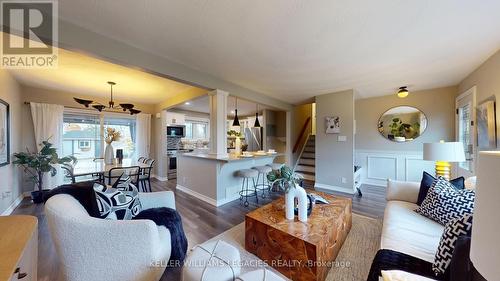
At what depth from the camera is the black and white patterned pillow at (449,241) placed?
991 mm

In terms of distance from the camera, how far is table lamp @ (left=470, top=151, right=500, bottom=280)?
16.1 inches

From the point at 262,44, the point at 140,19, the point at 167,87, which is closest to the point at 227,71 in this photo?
the point at 262,44

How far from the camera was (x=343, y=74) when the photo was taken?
316 centimetres

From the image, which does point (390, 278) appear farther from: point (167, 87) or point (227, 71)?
point (167, 87)

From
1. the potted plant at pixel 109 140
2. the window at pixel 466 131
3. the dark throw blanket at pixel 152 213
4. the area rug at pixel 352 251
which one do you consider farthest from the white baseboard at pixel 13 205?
the window at pixel 466 131

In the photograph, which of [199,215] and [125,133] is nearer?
[199,215]

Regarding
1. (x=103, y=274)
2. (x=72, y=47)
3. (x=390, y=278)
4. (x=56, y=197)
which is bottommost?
(x=103, y=274)

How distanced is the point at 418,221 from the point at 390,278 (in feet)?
4.42

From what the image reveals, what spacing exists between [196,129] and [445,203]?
683 cm

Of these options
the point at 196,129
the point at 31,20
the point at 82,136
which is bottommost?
the point at 82,136

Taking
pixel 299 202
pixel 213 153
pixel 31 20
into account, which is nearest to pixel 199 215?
pixel 213 153

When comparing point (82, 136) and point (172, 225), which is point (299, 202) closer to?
point (172, 225)

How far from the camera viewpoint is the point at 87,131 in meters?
4.76

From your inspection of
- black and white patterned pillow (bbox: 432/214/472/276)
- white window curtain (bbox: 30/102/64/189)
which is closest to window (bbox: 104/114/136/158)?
white window curtain (bbox: 30/102/64/189)
